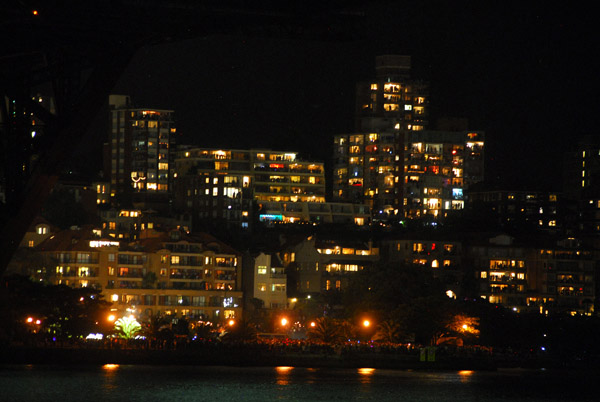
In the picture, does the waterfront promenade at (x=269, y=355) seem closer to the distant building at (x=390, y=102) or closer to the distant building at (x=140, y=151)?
the distant building at (x=140, y=151)

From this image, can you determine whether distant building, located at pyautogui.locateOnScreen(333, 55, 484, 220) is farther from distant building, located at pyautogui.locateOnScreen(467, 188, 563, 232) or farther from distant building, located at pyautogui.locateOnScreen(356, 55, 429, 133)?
distant building, located at pyautogui.locateOnScreen(467, 188, 563, 232)

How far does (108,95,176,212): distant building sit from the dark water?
7347cm

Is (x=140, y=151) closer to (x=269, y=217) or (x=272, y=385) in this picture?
(x=269, y=217)

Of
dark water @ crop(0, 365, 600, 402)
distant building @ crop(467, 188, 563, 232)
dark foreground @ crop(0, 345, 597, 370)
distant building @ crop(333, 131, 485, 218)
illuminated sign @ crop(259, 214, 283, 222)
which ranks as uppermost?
distant building @ crop(333, 131, 485, 218)

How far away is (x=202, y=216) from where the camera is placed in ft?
412

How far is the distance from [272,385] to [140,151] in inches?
3590

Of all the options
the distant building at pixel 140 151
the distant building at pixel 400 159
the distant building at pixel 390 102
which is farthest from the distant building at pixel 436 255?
the distant building at pixel 390 102

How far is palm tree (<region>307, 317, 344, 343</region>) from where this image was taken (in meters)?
76.9

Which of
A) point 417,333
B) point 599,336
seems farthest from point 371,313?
point 599,336

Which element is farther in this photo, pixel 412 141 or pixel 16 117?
pixel 412 141

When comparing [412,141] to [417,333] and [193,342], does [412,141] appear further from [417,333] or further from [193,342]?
[193,342]

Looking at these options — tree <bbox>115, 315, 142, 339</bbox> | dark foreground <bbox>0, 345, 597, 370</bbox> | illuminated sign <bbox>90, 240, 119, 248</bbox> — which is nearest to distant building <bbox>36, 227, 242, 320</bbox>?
illuminated sign <bbox>90, 240, 119, 248</bbox>

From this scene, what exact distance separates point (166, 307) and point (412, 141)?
68.9 meters

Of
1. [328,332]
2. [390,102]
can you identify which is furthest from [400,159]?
[328,332]
